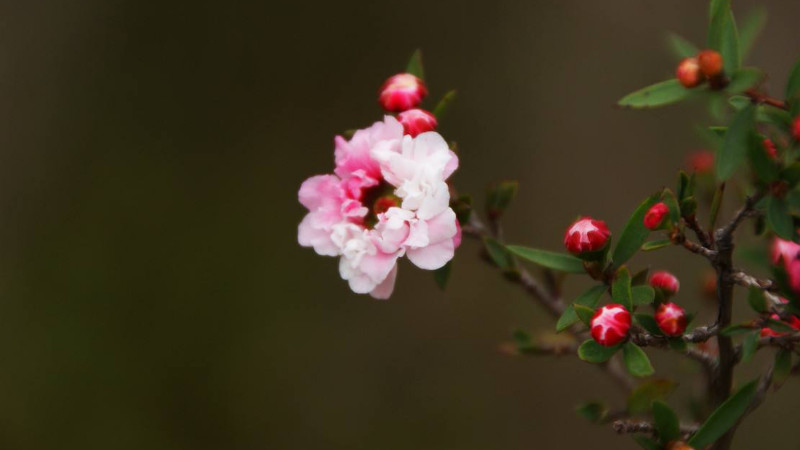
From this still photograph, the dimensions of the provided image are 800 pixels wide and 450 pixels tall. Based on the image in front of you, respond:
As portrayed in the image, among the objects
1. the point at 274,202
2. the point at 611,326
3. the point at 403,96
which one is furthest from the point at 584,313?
the point at 274,202

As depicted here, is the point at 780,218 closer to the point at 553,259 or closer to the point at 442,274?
the point at 553,259

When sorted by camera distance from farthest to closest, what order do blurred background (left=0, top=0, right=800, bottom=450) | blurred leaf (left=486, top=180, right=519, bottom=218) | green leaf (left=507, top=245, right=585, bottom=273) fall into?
blurred background (left=0, top=0, right=800, bottom=450), blurred leaf (left=486, top=180, right=519, bottom=218), green leaf (left=507, top=245, right=585, bottom=273)

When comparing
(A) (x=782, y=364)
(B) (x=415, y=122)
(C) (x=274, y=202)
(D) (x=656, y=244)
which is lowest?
(C) (x=274, y=202)

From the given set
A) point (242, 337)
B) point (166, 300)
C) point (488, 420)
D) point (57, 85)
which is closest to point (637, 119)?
point (488, 420)

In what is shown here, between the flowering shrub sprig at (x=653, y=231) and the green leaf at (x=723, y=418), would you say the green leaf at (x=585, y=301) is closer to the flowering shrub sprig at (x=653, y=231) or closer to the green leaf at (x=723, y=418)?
the flowering shrub sprig at (x=653, y=231)

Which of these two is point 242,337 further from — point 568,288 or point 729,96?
point 729,96

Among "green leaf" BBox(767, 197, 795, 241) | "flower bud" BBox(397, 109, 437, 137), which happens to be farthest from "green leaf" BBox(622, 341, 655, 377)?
"flower bud" BBox(397, 109, 437, 137)

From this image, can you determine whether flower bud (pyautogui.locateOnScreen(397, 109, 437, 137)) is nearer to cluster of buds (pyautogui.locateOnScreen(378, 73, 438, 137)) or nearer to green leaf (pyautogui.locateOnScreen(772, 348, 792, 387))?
cluster of buds (pyautogui.locateOnScreen(378, 73, 438, 137))

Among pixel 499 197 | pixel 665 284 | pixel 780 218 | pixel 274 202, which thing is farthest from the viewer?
pixel 274 202
